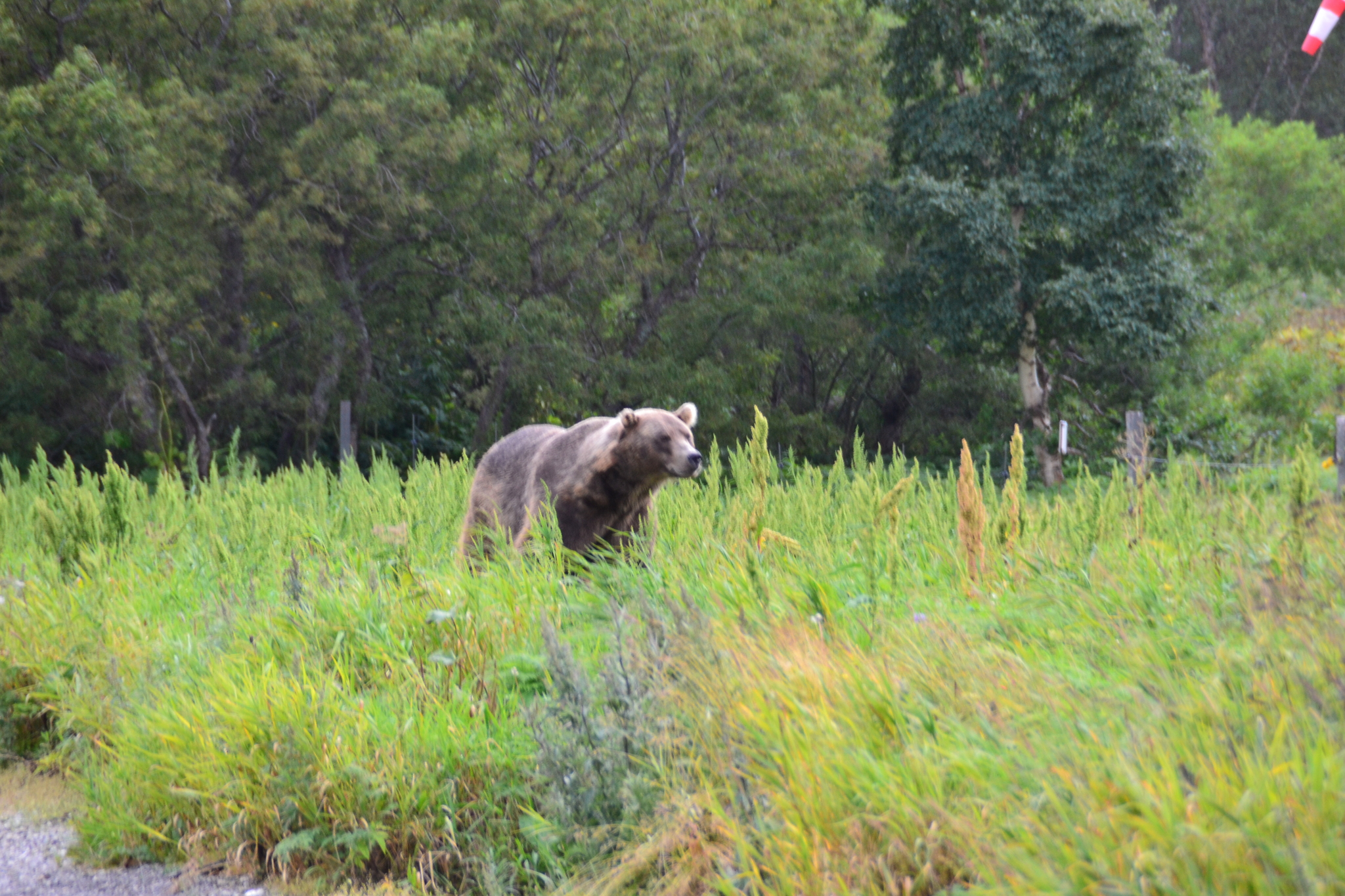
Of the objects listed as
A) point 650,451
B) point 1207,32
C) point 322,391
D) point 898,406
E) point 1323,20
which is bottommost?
point 322,391

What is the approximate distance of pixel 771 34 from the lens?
19.6 metres

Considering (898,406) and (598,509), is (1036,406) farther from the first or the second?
(598,509)

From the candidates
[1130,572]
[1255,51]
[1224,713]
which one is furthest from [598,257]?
[1255,51]

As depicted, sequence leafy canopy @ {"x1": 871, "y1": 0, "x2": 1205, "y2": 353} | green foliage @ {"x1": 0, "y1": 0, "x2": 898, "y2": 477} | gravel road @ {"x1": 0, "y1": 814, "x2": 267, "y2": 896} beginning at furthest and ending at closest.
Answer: leafy canopy @ {"x1": 871, "y1": 0, "x2": 1205, "y2": 353} < green foliage @ {"x1": 0, "y1": 0, "x2": 898, "y2": 477} < gravel road @ {"x1": 0, "y1": 814, "x2": 267, "y2": 896}

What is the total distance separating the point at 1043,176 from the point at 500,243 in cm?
924

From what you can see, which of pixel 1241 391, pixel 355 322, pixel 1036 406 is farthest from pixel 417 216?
pixel 1241 391

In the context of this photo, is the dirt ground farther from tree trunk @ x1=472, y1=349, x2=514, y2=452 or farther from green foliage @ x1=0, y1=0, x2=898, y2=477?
tree trunk @ x1=472, y1=349, x2=514, y2=452

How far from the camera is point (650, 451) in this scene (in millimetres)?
6074

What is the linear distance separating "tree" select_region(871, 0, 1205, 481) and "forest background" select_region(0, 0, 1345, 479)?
20cm

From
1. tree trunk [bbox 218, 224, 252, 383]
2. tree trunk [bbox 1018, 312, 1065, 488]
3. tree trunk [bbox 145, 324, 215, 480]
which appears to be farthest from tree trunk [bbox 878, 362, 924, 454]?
tree trunk [bbox 145, 324, 215, 480]

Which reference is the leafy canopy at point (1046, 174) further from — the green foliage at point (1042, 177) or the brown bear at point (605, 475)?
the brown bear at point (605, 475)

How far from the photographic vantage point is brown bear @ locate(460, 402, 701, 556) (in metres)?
6.07

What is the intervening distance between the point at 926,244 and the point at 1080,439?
5.47 meters

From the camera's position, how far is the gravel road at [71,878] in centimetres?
373
